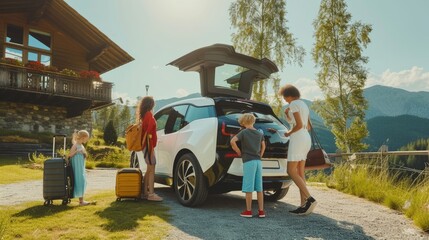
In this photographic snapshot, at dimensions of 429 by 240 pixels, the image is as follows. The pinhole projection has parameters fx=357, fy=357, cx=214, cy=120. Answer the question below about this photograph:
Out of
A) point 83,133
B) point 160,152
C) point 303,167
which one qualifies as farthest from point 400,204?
point 83,133

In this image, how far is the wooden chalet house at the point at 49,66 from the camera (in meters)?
18.2

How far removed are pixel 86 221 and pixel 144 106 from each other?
225 centimetres

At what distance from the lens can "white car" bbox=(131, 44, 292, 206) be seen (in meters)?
5.24

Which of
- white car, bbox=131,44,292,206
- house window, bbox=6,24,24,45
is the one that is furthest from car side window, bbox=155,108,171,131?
house window, bbox=6,24,24,45

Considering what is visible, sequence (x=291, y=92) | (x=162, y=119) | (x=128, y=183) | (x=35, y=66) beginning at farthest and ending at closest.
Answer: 1. (x=35, y=66)
2. (x=162, y=119)
3. (x=128, y=183)
4. (x=291, y=92)

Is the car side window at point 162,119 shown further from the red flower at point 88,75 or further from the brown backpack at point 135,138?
the red flower at point 88,75

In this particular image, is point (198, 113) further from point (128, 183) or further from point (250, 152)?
point (128, 183)

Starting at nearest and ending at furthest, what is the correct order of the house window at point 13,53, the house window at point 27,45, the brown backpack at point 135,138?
the brown backpack at point 135,138, the house window at point 13,53, the house window at point 27,45

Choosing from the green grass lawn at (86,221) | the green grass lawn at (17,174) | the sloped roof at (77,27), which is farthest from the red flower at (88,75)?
the green grass lawn at (86,221)

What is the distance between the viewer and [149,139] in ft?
20.2

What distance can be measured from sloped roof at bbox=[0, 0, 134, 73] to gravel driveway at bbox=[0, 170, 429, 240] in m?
15.1

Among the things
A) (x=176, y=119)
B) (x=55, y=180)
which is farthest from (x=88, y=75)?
(x=55, y=180)

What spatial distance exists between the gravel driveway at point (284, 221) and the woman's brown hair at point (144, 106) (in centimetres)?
160

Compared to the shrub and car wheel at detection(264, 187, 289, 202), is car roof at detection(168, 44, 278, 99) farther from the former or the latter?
the shrub
